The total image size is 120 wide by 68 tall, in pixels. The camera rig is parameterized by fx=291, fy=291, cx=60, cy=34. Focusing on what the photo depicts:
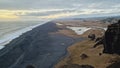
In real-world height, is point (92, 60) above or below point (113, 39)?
below

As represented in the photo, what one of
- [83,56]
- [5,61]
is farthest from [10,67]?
[83,56]

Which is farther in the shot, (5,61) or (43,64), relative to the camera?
(5,61)

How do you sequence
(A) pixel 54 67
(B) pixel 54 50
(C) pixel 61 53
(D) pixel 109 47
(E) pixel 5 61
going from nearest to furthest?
1. (A) pixel 54 67
2. (D) pixel 109 47
3. (E) pixel 5 61
4. (C) pixel 61 53
5. (B) pixel 54 50

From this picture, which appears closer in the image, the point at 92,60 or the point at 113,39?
the point at 92,60

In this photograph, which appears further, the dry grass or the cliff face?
the cliff face

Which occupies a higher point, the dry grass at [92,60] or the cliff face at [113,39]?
the cliff face at [113,39]

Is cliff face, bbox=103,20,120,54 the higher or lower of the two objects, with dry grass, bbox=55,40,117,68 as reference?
higher

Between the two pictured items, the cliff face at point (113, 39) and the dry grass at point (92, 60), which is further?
the cliff face at point (113, 39)

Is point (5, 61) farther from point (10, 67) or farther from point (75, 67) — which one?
point (75, 67)
